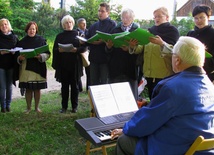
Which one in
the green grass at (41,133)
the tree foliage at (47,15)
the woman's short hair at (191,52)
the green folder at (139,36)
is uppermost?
the tree foliage at (47,15)

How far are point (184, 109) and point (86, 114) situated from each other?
3589 millimetres

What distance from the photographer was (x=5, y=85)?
17.4 ft

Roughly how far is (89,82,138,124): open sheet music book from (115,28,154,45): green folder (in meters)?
0.67

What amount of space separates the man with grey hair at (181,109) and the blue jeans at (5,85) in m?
3.72

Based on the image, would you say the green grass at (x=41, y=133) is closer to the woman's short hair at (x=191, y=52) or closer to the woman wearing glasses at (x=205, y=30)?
the woman wearing glasses at (x=205, y=30)

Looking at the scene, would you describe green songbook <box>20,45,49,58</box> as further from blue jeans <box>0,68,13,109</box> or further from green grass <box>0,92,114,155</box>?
green grass <box>0,92,114,155</box>

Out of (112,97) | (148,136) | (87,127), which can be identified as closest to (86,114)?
(112,97)

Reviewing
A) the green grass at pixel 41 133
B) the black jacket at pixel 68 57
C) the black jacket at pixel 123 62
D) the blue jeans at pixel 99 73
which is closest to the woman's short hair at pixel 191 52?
the green grass at pixel 41 133

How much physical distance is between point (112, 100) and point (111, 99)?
2 centimetres

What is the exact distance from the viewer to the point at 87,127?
8.96 feet

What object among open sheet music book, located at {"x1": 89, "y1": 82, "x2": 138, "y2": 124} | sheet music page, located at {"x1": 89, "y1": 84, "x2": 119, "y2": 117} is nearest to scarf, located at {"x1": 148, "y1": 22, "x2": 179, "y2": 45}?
open sheet music book, located at {"x1": 89, "y1": 82, "x2": 138, "y2": 124}

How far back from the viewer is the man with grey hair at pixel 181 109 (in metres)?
2.00

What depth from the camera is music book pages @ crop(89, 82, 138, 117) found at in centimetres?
310

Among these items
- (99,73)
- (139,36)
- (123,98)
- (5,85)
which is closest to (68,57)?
(99,73)
